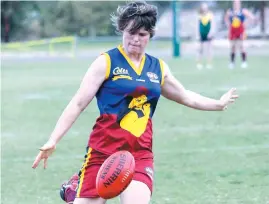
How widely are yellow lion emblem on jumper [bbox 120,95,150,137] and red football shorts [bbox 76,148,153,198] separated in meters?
0.19

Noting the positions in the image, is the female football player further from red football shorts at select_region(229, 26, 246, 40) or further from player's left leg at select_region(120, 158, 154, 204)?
red football shorts at select_region(229, 26, 246, 40)

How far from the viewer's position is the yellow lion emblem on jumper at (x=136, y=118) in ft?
16.5

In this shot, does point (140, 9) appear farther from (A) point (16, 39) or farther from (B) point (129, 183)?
(A) point (16, 39)

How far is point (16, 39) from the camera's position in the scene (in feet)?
172

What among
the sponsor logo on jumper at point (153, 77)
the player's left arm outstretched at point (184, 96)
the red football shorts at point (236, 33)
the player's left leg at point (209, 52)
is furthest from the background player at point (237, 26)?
the sponsor logo on jumper at point (153, 77)

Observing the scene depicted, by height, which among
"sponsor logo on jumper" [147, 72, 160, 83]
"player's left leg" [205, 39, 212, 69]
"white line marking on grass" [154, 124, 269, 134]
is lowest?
"player's left leg" [205, 39, 212, 69]

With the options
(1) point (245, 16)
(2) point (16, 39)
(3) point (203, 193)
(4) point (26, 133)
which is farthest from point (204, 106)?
(2) point (16, 39)

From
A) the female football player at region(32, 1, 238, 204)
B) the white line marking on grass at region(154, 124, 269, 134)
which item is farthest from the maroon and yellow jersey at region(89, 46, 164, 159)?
the white line marking on grass at region(154, 124, 269, 134)

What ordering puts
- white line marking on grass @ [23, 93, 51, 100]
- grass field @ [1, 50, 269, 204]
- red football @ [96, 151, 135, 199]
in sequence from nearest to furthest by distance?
red football @ [96, 151, 135, 199] → grass field @ [1, 50, 269, 204] → white line marking on grass @ [23, 93, 51, 100]

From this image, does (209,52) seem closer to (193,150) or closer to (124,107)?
(193,150)

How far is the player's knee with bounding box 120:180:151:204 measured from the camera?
4.89 meters

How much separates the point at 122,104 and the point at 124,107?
0.02 metres

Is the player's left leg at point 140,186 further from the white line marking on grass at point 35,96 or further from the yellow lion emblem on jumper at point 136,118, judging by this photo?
the white line marking on grass at point 35,96

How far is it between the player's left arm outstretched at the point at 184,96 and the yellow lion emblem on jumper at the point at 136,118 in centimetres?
33
